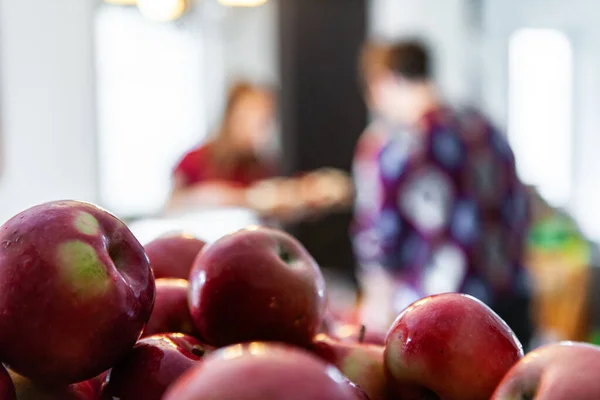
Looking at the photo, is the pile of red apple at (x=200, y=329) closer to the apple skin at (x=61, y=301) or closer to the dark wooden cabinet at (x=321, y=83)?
the apple skin at (x=61, y=301)

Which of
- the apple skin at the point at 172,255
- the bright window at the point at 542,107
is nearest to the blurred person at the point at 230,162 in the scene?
the bright window at the point at 542,107

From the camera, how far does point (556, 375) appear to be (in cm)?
48

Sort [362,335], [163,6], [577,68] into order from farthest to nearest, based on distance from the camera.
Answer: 1. [577,68]
2. [163,6]
3. [362,335]

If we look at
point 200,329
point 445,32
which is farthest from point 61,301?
point 445,32

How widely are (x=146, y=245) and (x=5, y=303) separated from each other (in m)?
0.30

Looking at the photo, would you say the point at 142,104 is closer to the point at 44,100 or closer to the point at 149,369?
the point at 44,100

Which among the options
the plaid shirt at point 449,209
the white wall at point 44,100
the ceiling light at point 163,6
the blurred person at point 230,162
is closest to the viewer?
the plaid shirt at point 449,209

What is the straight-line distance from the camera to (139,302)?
0.57 m

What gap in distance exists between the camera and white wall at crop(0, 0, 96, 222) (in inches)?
110

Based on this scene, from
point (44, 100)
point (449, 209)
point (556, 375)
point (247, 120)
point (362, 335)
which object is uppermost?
point (556, 375)

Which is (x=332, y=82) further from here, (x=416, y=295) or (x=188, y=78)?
(x=416, y=295)

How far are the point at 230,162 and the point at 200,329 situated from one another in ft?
10.9

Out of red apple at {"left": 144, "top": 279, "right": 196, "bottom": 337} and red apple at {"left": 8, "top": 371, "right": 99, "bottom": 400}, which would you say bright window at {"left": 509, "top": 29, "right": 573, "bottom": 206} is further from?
red apple at {"left": 8, "top": 371, "right": 99, "bottom": 400}

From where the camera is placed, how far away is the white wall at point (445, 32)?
5078mm
